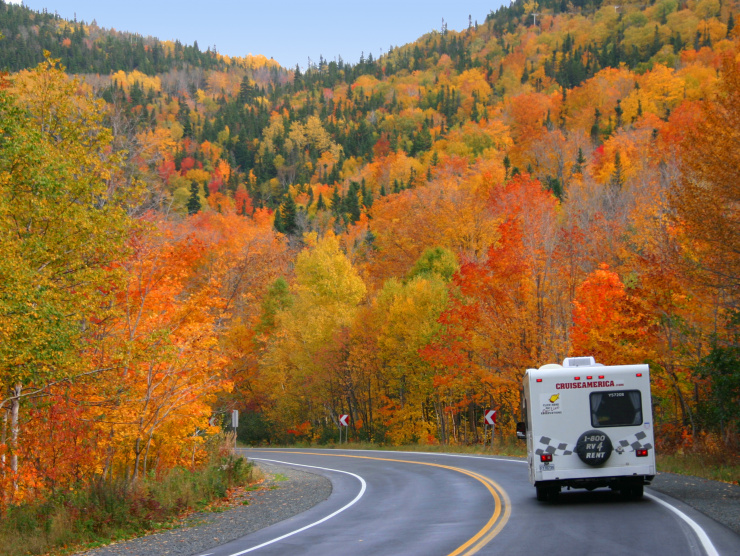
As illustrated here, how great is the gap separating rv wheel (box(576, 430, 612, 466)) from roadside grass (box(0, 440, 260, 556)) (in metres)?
8.78

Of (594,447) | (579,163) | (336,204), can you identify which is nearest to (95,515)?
(594,447)

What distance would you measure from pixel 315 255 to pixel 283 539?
49.7 m

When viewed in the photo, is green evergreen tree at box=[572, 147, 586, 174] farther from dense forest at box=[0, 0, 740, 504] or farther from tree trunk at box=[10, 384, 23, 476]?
tree trunk at box=[10, 384, 23, 476]

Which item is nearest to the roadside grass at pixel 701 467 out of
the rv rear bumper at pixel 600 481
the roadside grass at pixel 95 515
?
the rv rear bumper at pixel 600 481

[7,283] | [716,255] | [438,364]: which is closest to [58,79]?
[7,283]

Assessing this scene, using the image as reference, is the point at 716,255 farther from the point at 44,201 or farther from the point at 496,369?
the point at 496,369

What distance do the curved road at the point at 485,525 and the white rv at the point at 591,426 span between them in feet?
2.11

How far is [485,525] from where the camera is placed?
12.1 meters

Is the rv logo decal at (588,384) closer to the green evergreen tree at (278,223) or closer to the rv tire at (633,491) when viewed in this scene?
the rv tire at (633,491)

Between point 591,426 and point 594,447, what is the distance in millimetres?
410

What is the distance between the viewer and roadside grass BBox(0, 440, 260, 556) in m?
13.1

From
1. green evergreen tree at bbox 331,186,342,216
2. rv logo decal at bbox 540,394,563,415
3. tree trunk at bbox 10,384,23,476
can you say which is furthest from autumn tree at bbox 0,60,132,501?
green evergreen tree at bbox 331,186,342,216

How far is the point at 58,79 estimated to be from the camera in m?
16.0

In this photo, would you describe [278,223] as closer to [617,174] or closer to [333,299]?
[617,174]
